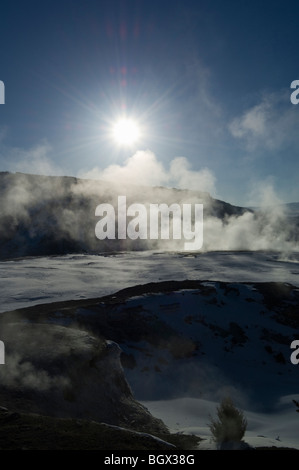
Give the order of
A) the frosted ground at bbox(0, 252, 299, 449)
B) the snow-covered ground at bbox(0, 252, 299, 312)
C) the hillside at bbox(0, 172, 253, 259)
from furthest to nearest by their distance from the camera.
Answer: the hillside at bbox(0, 172, 253, 259)
the snow-covered ground at bbox(0, 252, 299, 312)
the frosted ground at bbox(0, 252, 299, 449)

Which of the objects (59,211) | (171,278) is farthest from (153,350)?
(59,211)

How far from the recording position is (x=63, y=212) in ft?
223

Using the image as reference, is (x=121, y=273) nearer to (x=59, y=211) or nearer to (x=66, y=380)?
(x=66, y=380)

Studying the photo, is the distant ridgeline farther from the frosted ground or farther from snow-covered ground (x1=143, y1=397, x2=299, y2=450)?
snow-covered ground (x1=143, y1=397, x2=299, y2=450)

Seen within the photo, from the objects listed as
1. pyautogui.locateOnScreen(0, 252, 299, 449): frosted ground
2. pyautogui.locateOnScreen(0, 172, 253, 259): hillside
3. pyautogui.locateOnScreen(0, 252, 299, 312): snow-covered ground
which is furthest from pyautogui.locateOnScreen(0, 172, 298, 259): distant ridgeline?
pyautogui.locateOnScreen(0, 252, 299, 449): frosted ground

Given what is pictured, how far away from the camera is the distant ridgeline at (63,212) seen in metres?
61.5

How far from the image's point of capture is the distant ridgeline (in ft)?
202

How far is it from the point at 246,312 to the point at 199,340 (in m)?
5.13

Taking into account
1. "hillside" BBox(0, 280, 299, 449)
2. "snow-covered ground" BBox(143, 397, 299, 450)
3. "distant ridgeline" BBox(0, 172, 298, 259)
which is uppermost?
"distant ridgeline" BBox(0, 172, 298, 259)

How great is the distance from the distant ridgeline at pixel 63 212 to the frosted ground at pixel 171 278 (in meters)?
15.2

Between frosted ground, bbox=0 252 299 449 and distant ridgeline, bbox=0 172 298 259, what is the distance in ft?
50.0

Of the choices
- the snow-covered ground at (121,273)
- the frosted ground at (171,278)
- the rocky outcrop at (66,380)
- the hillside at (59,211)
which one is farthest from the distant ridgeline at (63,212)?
the rocky outcrop at (66,380)
